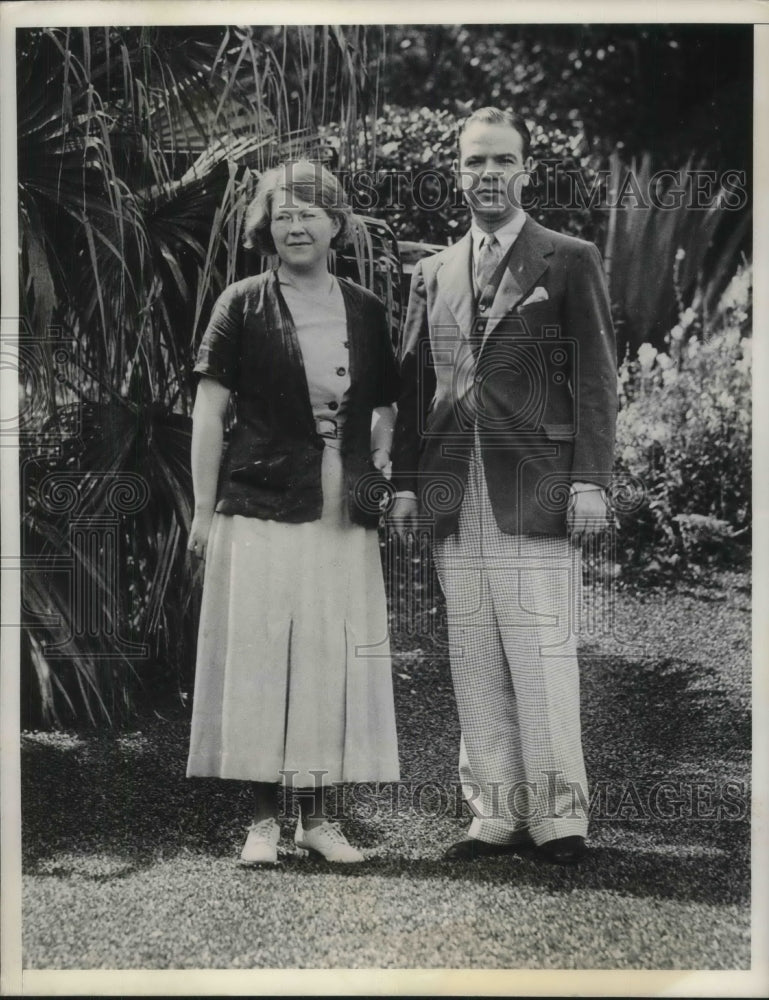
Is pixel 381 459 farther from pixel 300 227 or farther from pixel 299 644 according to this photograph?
pixel 300 227

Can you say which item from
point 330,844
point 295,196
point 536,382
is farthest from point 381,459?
point 330,844

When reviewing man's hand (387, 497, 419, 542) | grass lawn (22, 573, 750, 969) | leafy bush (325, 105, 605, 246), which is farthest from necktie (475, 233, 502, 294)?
grass lawn (22, 573, 750, 969)

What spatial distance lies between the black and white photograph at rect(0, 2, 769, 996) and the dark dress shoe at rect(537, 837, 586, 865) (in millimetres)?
19

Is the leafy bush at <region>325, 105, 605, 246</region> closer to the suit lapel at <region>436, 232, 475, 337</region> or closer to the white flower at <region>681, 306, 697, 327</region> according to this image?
the suit lapel at <region>436, 232, 475, 337</region>

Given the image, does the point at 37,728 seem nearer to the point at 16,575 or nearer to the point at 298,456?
the point at 16,575

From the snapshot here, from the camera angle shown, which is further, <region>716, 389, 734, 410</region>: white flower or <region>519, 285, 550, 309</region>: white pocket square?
<region>716, 389, 734, 410</region>: white flower

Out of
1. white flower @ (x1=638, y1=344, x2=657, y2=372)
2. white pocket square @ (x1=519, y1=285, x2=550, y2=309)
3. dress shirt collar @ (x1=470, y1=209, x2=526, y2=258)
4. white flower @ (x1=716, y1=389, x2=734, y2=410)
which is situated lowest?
white flower @ (x1=716, y1=389, x2=734, y2=410)

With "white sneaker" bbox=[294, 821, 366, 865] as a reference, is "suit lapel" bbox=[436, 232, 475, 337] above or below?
above

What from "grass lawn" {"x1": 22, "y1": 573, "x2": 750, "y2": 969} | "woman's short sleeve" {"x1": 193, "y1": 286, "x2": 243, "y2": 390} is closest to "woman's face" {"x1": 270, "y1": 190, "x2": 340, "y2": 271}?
"woman's short sleeve" {"x1": 193, "y1": 286, "x2": 243, "y2": 390}

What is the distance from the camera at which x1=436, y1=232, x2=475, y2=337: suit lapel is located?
4.32 metres

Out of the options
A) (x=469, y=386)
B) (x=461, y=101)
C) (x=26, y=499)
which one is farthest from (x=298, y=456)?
(x=461, y=101)

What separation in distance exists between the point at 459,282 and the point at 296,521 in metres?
1.00

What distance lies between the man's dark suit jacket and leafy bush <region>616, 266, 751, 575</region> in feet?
0.45

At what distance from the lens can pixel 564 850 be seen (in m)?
4.34
